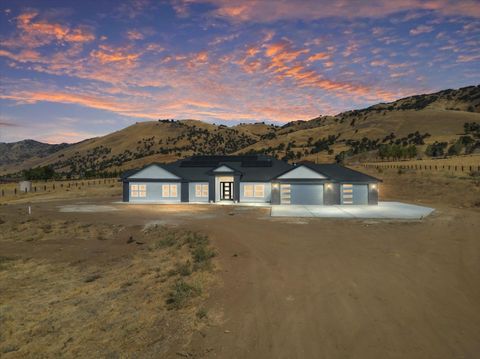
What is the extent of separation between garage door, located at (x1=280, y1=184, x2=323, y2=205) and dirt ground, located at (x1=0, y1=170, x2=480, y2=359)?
581 inches

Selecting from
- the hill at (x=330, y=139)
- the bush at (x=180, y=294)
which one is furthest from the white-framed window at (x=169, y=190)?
the hill at (x=330, y=139)

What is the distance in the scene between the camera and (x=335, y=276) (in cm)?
1226

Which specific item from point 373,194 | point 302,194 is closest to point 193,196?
point 302,194

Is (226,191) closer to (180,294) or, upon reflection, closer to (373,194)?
(373,194)

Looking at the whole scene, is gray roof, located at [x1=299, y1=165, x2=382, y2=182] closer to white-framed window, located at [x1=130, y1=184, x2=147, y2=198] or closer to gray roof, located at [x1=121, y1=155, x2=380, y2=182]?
gray roof, located at [x1=121, y1=155, x2=380, y2=182]

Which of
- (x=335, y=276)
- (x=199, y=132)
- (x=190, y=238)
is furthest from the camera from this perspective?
(x=199, y=132)

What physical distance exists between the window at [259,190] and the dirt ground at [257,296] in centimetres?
1755

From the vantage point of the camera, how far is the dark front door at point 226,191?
130 feet

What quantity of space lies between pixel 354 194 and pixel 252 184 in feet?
37.9

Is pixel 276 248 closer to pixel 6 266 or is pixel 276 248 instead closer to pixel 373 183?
pixel 6 266

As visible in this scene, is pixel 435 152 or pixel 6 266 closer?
pixel 6 266

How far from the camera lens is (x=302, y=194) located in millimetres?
36219

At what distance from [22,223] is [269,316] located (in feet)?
78.4

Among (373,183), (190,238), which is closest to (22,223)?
(190,238)
